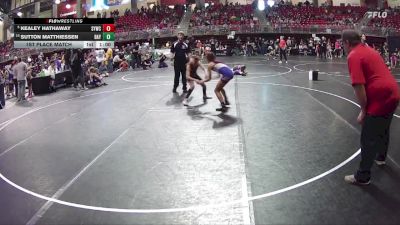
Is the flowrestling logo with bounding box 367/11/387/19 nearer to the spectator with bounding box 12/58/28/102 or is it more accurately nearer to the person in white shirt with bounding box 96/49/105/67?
the person in white shirt with bounding box 96/49/105/67

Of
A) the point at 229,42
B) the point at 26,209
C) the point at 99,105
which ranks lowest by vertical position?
the point at 26,209

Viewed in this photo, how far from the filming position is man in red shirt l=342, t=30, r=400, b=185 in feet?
14.6

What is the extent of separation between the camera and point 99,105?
10875 mm

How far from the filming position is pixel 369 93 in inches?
179

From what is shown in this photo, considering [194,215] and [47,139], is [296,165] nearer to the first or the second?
[194,215]

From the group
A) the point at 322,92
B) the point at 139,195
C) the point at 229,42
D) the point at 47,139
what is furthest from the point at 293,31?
the point at 139,195

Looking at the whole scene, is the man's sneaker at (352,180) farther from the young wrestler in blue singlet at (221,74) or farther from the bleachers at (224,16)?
the bleachers at (224,16)

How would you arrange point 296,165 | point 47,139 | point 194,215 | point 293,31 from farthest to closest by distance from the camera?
point 293,31, point 47,139, point 296,165, point 194,215

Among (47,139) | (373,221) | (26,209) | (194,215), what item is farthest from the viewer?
(47,139)

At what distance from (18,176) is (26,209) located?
4.30 feet
